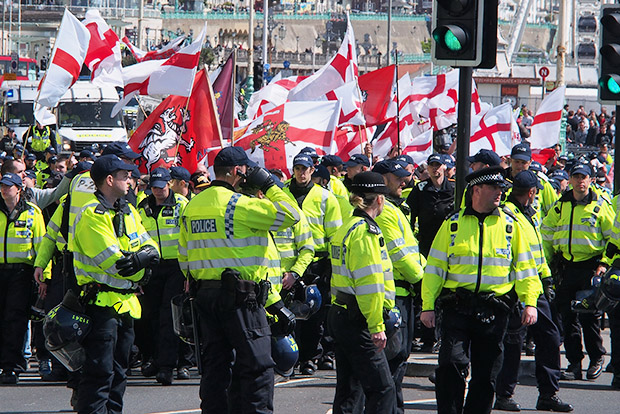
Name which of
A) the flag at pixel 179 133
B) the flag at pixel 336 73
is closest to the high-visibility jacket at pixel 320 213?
the flag at pixel 179 133

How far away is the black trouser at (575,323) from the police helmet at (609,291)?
79 centimetres

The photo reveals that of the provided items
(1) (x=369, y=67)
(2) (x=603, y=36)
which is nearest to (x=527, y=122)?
(2) (x=603, y=36)

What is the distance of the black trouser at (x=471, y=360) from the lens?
760 centimetres

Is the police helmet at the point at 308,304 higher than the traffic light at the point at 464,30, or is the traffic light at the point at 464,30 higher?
the traffic light at the point at 464,30

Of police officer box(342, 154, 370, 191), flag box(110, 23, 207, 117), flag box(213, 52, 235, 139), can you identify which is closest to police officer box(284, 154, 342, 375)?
police officer box(342, 154, 370, 191)

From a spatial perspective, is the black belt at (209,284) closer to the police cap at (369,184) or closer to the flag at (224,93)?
the police cap at (369,184)

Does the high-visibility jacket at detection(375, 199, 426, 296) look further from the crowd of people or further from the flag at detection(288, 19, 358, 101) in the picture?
the flag at detection(288, 19, 358, 101)

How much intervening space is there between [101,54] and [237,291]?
9217 mm

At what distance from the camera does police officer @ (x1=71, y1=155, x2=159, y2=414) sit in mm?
7453

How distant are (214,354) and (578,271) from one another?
175 inches

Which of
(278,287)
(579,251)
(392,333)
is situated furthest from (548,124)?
(392,333)

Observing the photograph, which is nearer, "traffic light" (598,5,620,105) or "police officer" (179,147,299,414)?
"police officer" (179,147,299,414)

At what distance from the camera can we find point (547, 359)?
932cm

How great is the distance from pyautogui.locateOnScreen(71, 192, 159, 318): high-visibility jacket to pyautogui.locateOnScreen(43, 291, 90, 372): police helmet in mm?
170
